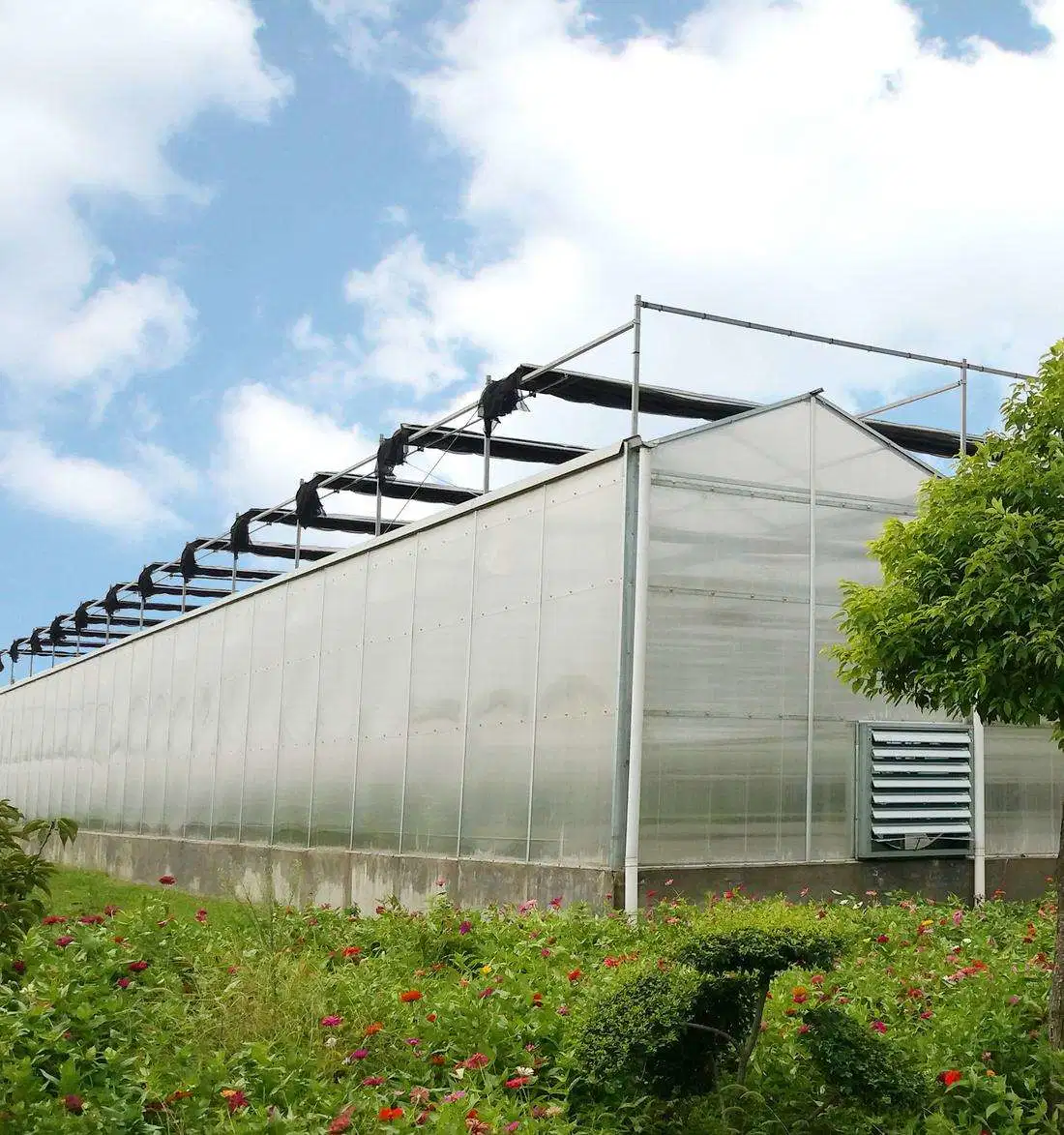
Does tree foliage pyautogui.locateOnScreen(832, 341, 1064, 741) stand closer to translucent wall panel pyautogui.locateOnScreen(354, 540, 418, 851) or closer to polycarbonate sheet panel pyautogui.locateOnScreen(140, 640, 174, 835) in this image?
translucent wall panel pyautogui.locateOnScreen(354, 540, 418, 851)

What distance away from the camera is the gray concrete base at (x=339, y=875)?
13.3 metres

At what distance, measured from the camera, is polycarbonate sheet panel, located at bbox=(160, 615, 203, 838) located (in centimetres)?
2595

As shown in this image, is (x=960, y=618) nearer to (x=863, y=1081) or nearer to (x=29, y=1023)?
(x=863, y=1081)

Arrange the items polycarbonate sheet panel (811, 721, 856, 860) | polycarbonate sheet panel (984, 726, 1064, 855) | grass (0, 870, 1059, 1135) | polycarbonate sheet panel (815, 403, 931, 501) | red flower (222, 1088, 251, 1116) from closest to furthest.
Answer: red flower (222, 1088, 251, 1116) → grass (0, 870, 1059, 1135) → polycarbonate sheet panel (811, 721, 856, 860) → polycarbonate sheet panel (815, 403, 931, 501) → polycarbonate sheet panel (984, 726, 1064, 855)

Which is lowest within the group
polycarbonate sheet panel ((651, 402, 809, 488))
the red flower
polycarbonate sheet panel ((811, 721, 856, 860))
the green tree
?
the red flower

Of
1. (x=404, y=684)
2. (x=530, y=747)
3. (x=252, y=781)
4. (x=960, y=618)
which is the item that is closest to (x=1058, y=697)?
(x=960, y=618)

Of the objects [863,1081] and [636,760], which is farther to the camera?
[636,760]

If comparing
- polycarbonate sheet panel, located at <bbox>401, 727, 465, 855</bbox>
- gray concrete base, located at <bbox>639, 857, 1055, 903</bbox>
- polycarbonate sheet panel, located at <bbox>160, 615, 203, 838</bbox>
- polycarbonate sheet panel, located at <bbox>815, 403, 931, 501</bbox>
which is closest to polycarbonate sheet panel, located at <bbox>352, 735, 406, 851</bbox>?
polycarbonate sheet panel, located at <bbox>401, 727, 465, 855</bbox>

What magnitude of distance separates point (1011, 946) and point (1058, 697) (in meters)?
3.00

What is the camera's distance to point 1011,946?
10.1 metres

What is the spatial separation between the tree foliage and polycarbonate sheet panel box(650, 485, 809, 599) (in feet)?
14.3

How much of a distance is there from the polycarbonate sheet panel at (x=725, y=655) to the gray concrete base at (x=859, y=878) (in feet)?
5.13

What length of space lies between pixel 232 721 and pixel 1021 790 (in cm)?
1335

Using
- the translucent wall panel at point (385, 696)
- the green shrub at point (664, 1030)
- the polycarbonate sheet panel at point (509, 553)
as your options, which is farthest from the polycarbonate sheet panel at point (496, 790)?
the green shrub at point (664, 1030)
